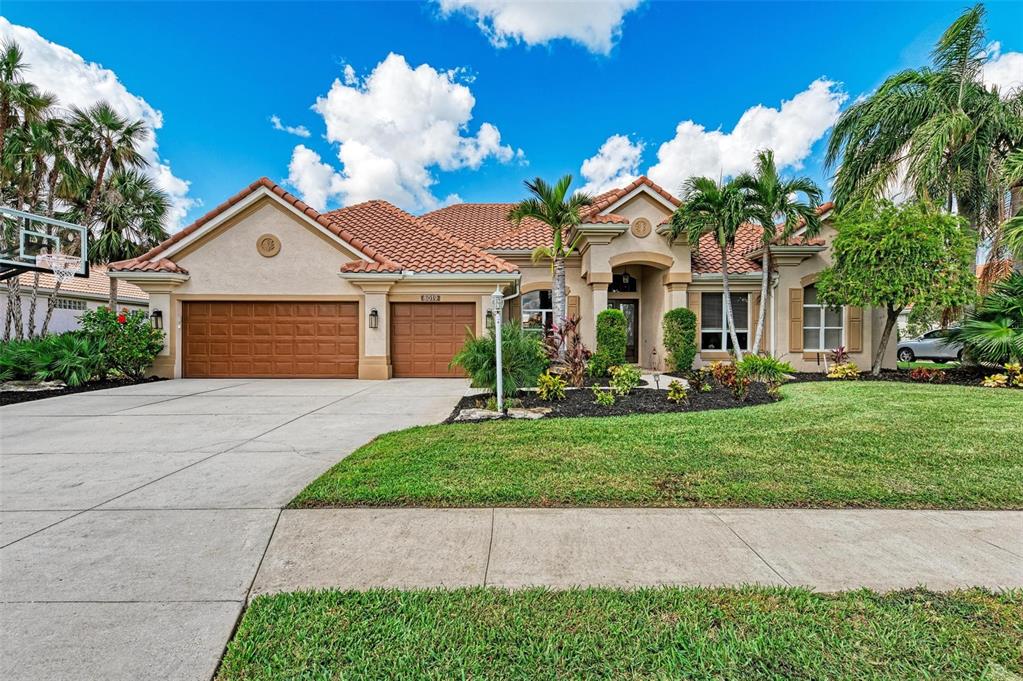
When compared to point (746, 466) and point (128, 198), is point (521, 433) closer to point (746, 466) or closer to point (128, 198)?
point (746, 466)

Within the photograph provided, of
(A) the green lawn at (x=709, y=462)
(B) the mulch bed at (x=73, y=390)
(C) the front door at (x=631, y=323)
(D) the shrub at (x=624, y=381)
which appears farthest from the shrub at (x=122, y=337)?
(C) the front door at (x=631, y=323)

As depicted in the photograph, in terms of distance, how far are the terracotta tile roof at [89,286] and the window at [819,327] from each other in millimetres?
25581

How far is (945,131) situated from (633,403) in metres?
11.2

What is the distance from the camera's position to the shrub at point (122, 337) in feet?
39.4

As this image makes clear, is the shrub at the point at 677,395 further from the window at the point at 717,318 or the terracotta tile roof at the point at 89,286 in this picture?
the terracotta tile roof at the point at 89,286

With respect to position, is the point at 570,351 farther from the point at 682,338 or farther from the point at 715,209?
the point at 715,209

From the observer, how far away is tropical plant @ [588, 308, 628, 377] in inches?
498

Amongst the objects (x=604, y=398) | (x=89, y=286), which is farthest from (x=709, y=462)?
(x=89, y=286)

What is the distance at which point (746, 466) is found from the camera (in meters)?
4.82

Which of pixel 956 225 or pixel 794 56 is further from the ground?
pixel 794 56

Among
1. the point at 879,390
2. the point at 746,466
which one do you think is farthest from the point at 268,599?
the point at 879,390

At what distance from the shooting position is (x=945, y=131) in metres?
11.4

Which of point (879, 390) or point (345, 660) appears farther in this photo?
point (879, 390)

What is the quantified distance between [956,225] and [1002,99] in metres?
4.67
